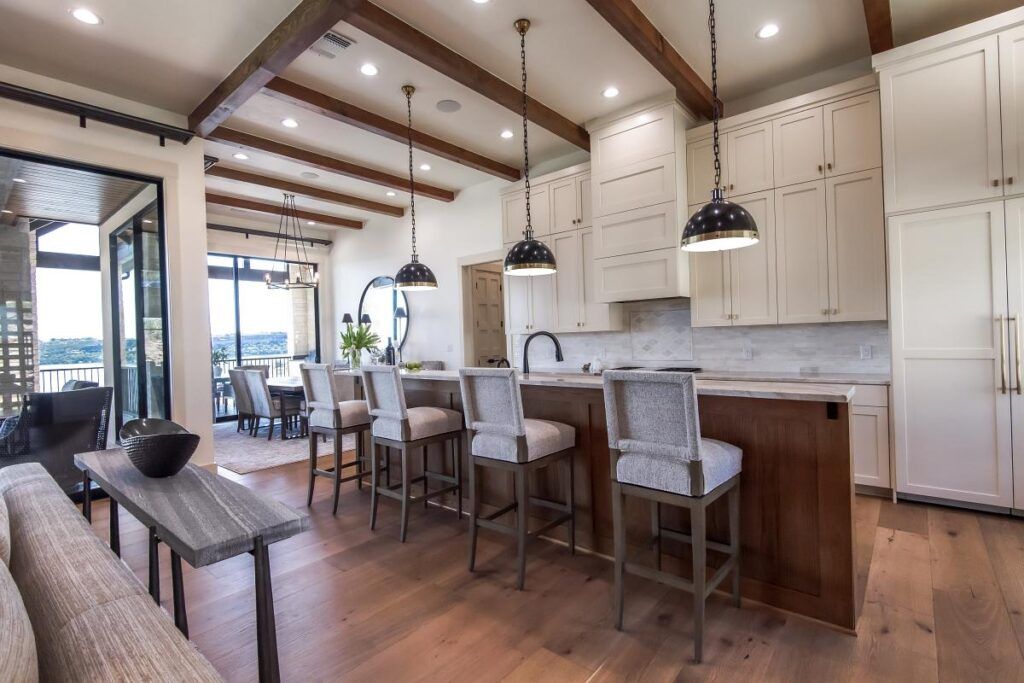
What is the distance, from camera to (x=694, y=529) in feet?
5.95

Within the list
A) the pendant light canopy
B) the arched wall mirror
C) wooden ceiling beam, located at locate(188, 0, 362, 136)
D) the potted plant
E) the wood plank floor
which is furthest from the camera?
the arched wall mirror

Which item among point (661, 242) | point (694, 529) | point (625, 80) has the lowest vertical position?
point (694, 529)

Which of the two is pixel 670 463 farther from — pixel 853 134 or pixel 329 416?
pixel 853 134

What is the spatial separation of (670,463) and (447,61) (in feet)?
9.21

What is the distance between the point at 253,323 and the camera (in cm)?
775

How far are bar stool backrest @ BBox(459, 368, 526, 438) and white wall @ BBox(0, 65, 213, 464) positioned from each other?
9.37ft

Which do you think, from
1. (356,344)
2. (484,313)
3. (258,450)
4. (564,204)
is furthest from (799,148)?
(258,450)

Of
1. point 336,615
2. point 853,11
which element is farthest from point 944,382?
point 336,615

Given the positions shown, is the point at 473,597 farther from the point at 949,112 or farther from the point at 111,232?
the point at 111,232

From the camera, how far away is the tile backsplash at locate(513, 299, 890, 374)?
356 centimetres

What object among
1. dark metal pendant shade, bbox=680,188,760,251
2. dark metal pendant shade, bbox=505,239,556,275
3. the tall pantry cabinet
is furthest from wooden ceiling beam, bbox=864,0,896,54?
dark metal pendant shade, bbox=505,239,556,275

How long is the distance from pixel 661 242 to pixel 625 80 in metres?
1.23

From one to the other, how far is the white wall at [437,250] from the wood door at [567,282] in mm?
1174

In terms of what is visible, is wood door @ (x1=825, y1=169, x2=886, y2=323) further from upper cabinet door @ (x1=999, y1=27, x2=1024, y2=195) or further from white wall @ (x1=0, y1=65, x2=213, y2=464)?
white wall @ (x1=0, y1=65, x2=213, y2=464)
